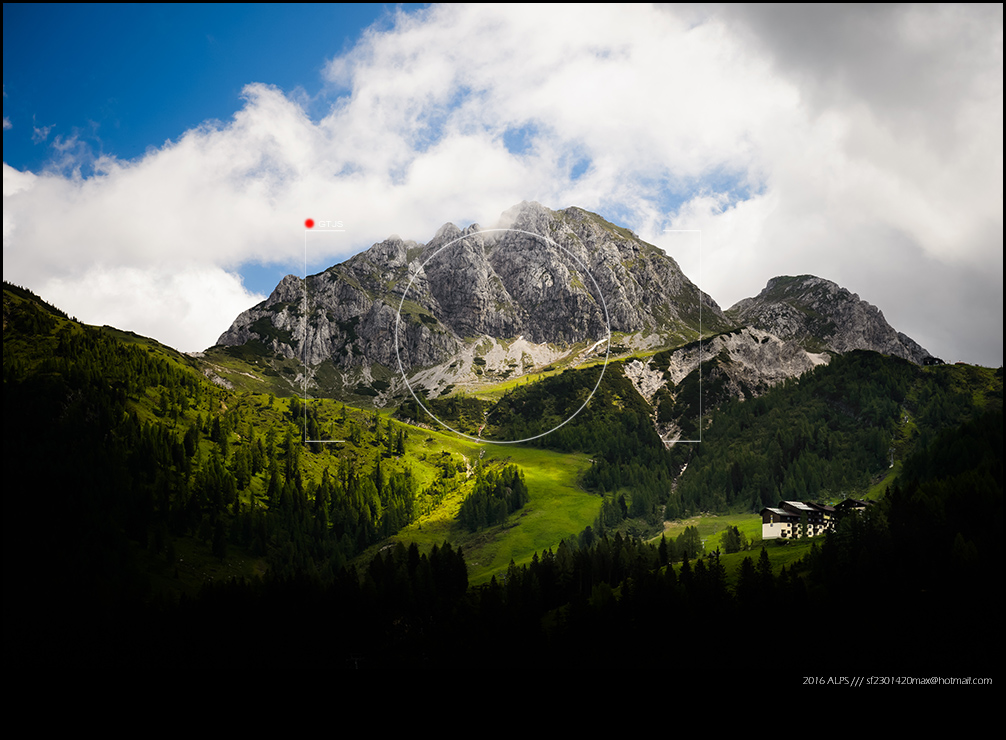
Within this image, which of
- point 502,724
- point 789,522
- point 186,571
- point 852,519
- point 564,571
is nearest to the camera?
point 502,724

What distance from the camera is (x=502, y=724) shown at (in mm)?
110250

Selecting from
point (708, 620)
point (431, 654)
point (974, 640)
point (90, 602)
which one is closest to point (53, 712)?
point (90, 602)

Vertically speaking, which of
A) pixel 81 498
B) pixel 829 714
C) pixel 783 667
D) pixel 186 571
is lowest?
pixel 829 714

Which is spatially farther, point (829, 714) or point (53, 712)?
point (53, 712)

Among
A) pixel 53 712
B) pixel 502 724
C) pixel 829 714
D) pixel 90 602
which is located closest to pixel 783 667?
pixel 829 714

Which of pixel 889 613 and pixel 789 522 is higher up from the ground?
pixel 789 522

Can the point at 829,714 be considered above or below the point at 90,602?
below

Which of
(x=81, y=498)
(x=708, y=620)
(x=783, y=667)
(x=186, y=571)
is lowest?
(x=783, y=667)

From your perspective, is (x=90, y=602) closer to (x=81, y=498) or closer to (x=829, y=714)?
(x=81, y=498)

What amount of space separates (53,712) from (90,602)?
141 ft

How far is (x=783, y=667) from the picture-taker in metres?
107

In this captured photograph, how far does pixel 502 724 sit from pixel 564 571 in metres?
35.1

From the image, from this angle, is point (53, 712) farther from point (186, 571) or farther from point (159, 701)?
point (186, 571)

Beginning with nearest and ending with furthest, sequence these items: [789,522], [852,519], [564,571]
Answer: [852,519]
[564,571]
[789,522]
